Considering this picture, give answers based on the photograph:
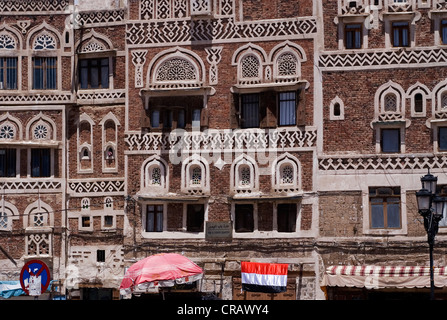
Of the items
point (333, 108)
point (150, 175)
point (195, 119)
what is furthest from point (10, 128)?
point (333, 108)

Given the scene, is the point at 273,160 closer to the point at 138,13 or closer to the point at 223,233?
the point at 223,233

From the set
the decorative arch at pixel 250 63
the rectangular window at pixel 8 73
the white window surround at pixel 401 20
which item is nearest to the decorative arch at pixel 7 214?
the rectangular window at pixel 8 73

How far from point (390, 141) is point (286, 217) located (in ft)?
14.1

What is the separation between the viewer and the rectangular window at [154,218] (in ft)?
116

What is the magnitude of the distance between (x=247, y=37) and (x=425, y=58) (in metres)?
6.03

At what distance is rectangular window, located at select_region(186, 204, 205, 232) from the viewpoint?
35031 millimetres

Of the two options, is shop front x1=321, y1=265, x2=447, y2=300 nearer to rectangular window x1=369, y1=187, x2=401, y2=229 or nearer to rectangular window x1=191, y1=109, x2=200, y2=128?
rectangular window x1=369, y1=187, x2=401, y2=229

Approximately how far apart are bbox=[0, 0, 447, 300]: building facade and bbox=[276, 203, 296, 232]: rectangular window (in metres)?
0.04

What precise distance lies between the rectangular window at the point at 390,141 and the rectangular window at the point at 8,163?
42.5 feet

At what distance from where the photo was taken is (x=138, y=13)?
118ft

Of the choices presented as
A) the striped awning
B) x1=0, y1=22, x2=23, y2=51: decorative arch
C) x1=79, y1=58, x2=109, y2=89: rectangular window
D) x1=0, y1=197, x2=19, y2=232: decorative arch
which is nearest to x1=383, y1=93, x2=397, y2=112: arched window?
the striped awning

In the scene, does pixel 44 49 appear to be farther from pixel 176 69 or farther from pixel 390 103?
pixel 390 103
